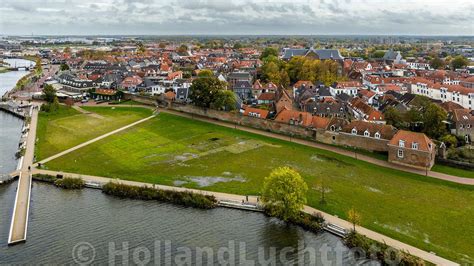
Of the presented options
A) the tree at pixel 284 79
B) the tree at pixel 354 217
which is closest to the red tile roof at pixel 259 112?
the tree at pixel 284 79

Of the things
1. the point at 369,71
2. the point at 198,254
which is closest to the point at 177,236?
the point at 198,254

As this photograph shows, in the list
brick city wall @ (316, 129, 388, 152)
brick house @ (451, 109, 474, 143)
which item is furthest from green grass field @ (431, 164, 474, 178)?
brick house @ (451, 109, 474, 143)

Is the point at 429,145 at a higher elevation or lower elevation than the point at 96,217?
higher

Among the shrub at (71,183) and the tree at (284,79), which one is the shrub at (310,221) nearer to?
the shrub at (71,183)

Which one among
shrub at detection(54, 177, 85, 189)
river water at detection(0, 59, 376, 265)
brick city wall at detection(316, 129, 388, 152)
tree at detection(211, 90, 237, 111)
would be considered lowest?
river water at detection(0, 59, 376, 265)

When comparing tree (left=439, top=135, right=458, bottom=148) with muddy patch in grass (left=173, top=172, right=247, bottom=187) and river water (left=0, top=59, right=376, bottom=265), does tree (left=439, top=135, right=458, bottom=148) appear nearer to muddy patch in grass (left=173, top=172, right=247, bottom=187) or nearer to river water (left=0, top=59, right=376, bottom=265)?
muddy patch in grass (left=173, top=172, right=247, bottom=187)

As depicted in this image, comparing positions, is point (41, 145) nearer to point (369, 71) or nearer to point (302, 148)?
point (302, 148)

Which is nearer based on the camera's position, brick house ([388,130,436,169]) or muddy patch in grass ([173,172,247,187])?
muddy patch in grass ([173,172,247,187])

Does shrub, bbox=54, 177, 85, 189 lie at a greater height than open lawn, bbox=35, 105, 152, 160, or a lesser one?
lesser

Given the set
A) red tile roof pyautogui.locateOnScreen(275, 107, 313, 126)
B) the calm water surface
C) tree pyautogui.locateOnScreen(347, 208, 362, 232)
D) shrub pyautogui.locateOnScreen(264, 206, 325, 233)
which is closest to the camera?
the calm water surface
